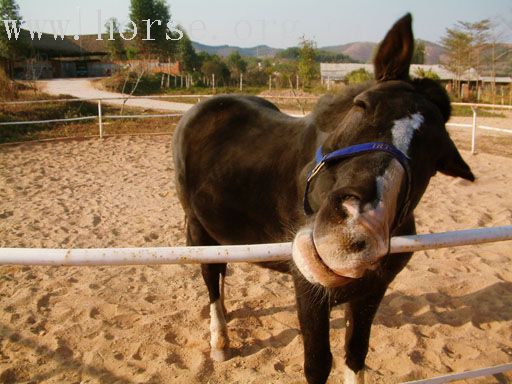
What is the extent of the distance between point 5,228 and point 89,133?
754 cm

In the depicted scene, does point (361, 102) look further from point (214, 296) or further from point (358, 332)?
point (214, 296)

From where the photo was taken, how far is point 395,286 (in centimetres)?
372

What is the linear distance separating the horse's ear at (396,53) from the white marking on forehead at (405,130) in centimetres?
27

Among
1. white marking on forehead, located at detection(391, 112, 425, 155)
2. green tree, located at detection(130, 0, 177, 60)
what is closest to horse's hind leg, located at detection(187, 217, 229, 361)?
white marking on forehead, located at detection(391, 112, 425, 155)

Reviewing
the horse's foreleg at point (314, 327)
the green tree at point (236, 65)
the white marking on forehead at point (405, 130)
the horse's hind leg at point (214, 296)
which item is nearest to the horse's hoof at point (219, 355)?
the horse's hind leg at point (214, 296)

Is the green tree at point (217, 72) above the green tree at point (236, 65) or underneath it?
underneath

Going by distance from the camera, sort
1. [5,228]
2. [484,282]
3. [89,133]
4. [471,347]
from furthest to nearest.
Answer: [89,133] < [5,228] < [484,282] < [471,347]

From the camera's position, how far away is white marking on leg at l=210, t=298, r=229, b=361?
2.85m

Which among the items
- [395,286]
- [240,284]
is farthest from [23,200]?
[395,286]

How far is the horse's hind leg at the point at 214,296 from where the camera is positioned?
9.45ft

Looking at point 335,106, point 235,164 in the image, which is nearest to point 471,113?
point 235,164

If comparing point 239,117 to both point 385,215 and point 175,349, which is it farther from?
point 385,215

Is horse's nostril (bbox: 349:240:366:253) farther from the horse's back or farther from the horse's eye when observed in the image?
the horse's back

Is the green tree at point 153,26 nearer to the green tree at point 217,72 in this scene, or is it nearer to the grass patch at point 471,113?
the green tree at point 217,72
